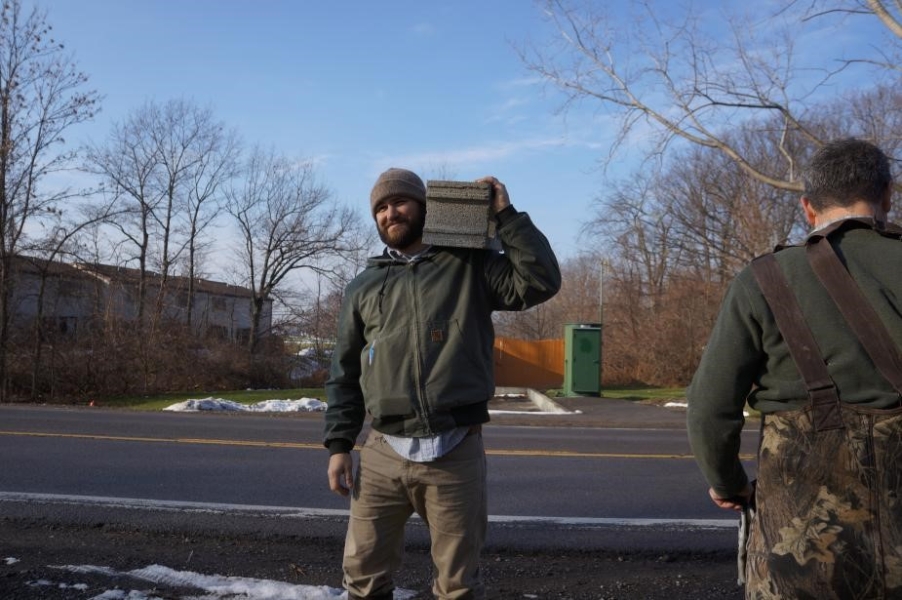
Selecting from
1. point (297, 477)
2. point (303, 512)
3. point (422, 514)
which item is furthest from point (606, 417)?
point (422, 514)

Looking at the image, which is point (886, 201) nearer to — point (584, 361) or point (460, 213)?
point (460, 213)

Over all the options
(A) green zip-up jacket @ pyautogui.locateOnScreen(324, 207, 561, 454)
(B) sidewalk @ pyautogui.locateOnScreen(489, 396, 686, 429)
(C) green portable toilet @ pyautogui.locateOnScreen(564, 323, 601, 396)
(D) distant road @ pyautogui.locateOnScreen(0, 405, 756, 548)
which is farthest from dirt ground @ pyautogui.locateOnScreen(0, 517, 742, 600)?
(C) green portable toilet @ pyautogui.locateOnScreen(564, 323, 601, 396)

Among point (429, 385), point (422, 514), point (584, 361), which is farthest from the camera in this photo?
point (584, 361)

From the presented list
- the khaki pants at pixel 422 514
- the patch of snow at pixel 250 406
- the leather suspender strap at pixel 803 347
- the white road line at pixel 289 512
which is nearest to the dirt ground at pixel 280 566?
the white road line at pixel 289 512

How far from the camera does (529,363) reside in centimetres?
3269

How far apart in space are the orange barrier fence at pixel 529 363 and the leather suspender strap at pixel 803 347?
30223mm

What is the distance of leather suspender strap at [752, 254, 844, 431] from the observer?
2070 mm

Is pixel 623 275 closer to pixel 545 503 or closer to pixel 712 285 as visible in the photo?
pixel 712 285

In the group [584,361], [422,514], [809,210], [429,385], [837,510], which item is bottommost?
[422,514]

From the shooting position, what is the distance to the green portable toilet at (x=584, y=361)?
20.7 metres

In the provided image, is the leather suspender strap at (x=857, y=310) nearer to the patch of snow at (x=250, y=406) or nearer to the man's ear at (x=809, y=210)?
the man's ear at (x=809, y=210)

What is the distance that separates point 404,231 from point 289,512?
3.70 m

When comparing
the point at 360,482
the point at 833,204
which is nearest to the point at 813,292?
the point at 833,204

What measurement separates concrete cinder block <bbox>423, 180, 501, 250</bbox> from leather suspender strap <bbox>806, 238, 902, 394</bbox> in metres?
1.16
